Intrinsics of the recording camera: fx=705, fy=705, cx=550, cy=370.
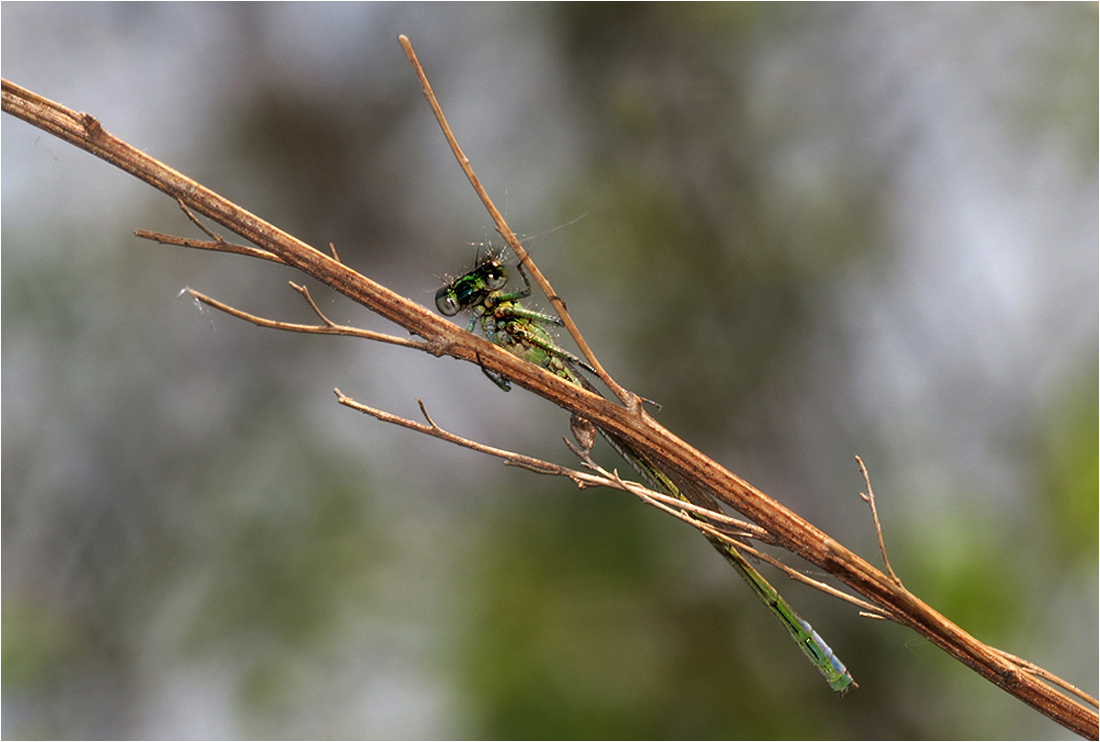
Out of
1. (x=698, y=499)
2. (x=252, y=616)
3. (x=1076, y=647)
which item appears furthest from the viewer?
(x=1076, y=647)

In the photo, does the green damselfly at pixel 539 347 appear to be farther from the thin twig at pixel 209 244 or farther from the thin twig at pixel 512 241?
the thin twig at pixel 209 244

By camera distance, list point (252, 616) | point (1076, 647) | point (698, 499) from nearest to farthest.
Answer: point (698, 499) → point (252, 616) → point (1076, 647)

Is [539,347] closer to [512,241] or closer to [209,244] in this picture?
[512,241]

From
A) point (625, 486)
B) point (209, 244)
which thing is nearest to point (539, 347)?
point (625, 486)

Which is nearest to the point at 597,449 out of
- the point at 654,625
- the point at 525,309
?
the point at 654,625

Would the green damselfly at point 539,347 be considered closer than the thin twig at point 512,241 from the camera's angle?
No

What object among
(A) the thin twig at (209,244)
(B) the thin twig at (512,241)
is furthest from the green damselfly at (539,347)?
(A) the thin twig at (209,244)

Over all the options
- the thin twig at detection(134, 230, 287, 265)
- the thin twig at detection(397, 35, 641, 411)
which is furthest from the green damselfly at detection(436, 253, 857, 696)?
the thin twig at detection(134, 230, 287, 265)

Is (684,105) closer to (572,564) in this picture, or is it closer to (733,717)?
(572,564)
